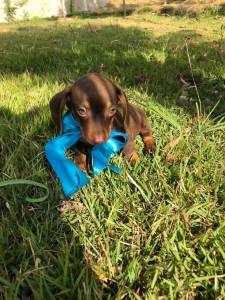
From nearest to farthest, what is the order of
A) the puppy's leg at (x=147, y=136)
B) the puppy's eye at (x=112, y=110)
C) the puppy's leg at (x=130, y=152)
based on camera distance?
the puppy's eye at (x=112, y=110), the puppy's leg at (x=130, y=152), the puppy's leg at (x=147, y=136)

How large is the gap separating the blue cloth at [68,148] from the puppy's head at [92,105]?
0.12 metres

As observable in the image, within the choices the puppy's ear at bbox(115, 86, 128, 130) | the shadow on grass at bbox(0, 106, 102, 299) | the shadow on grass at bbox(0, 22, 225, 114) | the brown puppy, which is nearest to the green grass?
the shadow on grass at bbox(0, 106, 102, 299)

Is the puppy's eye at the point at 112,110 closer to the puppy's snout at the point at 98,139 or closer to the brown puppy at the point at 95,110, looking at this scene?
the brown puppy at the point at 95,110

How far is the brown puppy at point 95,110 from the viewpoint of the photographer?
2668mm

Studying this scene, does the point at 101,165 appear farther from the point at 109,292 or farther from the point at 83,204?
the point at 109,292

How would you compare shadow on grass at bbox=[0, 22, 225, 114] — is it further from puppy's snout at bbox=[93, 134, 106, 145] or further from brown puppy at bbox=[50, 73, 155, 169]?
puppy's snout at bbox=[93, 134, 106, 145]

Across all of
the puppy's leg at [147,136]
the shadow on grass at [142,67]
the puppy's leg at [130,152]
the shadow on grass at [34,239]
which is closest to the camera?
the shadow on grass at [34,239]

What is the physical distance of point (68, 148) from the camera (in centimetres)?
301

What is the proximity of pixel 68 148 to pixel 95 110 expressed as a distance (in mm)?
459

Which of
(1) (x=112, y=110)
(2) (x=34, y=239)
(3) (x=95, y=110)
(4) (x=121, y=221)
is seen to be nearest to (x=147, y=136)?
(1) (x=112, y=110)

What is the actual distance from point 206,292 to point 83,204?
961mm

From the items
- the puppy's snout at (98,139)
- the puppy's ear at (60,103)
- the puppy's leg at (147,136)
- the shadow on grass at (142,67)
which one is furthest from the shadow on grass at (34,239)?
the shadow on grass at (142,67)

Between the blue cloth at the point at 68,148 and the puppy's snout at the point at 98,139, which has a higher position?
the puppy's snout at the point at 98,139

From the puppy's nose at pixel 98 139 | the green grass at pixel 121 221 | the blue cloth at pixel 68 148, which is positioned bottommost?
the green grass at pixel 121 221
